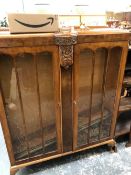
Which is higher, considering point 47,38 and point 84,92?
point 47,38

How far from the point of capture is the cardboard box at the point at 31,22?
38.9 inches

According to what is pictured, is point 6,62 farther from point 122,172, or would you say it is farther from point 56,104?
point 122,172

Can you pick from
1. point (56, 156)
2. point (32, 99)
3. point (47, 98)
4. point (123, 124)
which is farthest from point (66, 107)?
point (123, 124)

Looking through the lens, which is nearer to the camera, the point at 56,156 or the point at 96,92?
the point at 96,92

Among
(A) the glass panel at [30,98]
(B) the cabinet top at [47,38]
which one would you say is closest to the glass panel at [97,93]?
(B) the cabinet top at [47,38]

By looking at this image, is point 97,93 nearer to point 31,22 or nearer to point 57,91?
point 57,91

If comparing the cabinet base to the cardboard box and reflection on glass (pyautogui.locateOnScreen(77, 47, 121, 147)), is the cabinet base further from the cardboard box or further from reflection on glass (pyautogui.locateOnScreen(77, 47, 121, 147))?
the cardboard box

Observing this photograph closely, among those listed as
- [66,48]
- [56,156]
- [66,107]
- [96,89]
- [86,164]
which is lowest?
[86,164]

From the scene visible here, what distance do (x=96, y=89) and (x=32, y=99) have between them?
0.52 meters

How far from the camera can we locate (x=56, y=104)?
1.27 m

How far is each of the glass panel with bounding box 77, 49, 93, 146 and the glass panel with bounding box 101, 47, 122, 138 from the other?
0.16 m

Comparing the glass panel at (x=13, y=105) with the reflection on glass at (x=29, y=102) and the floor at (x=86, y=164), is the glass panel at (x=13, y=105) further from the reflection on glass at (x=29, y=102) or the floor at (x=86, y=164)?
the floor at (x=86, y=164)

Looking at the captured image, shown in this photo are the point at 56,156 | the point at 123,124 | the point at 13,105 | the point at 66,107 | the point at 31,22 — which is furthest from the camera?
the point at 123,124

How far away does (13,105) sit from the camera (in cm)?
121
